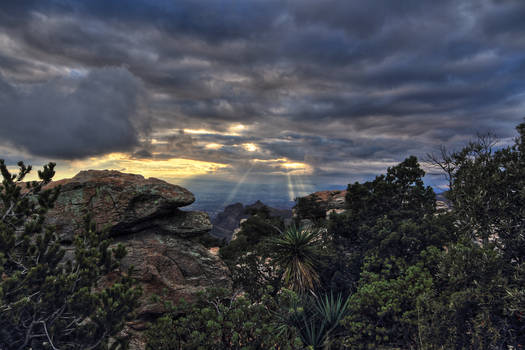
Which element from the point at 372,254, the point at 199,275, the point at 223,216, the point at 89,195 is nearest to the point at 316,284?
the point at 372,254

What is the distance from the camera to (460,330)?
24.6 feet

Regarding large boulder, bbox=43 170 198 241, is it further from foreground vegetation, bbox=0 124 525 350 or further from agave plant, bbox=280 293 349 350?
agave plant, bbox=280 293 349 350

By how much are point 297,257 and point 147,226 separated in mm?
6805

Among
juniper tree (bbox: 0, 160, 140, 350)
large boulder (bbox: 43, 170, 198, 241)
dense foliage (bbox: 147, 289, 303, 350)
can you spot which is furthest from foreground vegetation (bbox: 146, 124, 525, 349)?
large boulder (bbox: 43, 170, 198, 241)

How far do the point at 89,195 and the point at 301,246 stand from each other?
357 inches

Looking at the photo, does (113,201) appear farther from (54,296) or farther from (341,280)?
(341,280)

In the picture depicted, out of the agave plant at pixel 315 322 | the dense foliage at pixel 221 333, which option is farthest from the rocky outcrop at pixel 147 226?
the agave plant at pixel 315 322

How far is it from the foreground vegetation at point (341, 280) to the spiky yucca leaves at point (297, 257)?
0.06m

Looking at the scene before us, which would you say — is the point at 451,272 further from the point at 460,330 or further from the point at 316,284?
the point at 316,284

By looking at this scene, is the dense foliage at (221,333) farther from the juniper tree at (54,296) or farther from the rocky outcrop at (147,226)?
the rocky outcrop at (147,226)

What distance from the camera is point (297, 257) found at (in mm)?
12703

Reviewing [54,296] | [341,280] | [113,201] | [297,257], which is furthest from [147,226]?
[341,280]

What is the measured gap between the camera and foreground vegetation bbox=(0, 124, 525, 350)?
17.3 feet

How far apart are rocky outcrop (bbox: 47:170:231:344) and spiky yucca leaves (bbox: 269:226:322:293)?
3088mm
